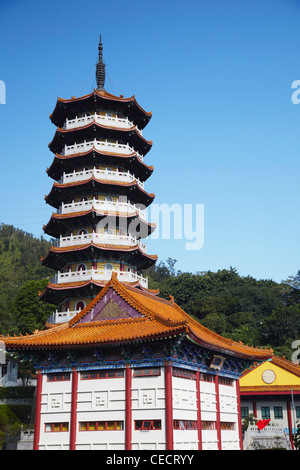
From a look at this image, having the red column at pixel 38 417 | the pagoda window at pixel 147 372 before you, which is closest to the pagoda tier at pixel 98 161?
the red column at pixel 38 417

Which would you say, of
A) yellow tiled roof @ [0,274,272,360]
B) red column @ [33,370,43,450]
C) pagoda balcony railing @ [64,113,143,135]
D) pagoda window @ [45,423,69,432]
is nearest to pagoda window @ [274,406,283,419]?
yellow tiled roof @ [0,274,272,360]

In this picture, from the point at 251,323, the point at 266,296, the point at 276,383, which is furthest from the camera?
the point at 266,296

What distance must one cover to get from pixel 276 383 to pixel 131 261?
45.0ft

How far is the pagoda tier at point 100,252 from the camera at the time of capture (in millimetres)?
31969

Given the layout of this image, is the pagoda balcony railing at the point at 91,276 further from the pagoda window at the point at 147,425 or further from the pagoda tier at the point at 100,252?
the pagoda window at the point at 147,425

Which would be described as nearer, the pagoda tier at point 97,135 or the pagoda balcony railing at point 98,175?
the pagoda balcony railing at point 98,175

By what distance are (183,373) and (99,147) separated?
728 inches

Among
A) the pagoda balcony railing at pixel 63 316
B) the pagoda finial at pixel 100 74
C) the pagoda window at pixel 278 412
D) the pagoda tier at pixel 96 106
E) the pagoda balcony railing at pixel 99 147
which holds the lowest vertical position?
the pagoda window at pixel 278 412

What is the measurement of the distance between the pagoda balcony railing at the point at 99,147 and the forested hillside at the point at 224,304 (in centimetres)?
2344

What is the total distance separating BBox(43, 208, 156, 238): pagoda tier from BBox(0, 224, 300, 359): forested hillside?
67.2ft
